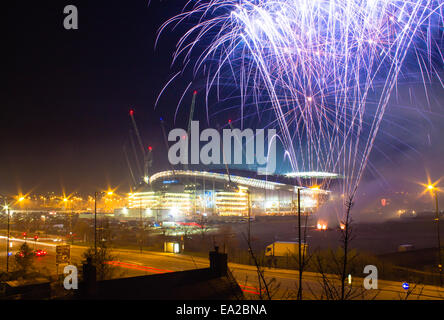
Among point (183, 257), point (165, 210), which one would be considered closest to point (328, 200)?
point (165, 210)

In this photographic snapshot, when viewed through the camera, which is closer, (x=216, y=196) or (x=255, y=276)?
(x=255, y=276)

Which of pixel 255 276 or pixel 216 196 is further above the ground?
pixel 255 276

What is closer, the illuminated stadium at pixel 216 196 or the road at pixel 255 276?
the road at pixel 255 276

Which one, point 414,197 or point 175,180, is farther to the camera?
point 414,197

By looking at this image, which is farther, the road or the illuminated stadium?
the illuminated stadium
